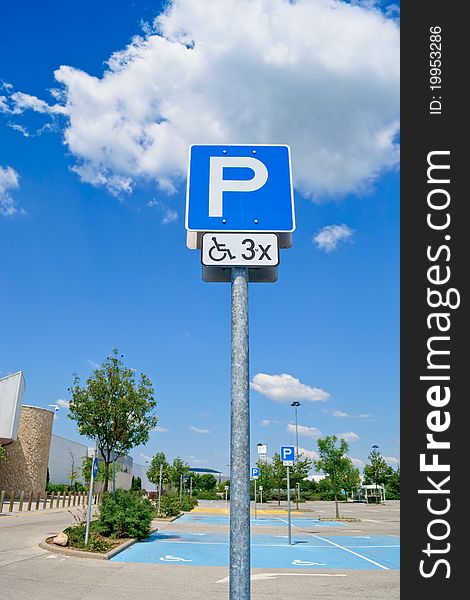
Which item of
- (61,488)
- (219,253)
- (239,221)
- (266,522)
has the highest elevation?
(239,221)

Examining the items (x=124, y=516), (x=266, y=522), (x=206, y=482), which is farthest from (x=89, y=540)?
(x=206, y=482)

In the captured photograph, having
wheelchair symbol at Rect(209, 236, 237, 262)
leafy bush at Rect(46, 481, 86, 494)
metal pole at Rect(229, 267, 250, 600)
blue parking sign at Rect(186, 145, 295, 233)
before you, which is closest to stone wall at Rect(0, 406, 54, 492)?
leafy bush at Rect(46, 481, 86, 494)

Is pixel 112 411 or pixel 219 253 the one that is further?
pixel 112 411

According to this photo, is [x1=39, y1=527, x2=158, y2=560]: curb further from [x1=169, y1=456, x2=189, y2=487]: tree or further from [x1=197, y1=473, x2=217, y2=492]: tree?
[x1=197, y1=473, x2=217, y2=492]: tree

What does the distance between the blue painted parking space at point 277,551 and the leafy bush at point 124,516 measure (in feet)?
1.66

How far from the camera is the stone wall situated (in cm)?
5069

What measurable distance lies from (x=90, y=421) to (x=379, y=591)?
12.2 meters

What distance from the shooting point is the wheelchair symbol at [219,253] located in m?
2.95

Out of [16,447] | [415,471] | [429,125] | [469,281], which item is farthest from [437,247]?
[16,447]

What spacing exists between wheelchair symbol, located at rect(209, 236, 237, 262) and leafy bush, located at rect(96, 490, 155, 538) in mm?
15642

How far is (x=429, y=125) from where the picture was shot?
4.19 metres

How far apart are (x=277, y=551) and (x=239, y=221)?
1542 cm

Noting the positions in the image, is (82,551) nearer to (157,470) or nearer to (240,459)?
(240,459)

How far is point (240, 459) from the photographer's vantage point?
250cm
